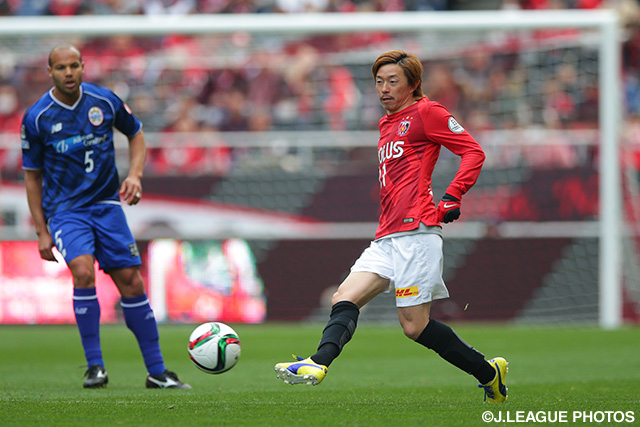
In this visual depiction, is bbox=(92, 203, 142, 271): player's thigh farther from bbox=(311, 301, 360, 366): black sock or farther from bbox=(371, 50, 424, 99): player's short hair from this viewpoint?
bbox=(371, 50, 424, 99): player's short hair

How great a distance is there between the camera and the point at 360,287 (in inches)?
204

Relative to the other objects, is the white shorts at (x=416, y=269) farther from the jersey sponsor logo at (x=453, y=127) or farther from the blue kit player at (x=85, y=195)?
the blue kit player at (x=85, y=195)

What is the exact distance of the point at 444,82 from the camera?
1384 cm

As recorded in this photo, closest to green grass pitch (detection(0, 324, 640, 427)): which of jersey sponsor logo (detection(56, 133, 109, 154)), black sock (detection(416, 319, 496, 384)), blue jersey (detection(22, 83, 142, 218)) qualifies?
black sock (detection(416, 319, 496, 384))

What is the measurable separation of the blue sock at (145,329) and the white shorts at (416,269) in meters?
1.94

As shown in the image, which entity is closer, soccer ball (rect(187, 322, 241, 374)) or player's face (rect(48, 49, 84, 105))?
soccer ball (rect(187, 322, 241, 374))

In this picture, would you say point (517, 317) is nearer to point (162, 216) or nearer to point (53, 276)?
point (162, 216)

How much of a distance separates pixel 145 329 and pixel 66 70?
1.80 m

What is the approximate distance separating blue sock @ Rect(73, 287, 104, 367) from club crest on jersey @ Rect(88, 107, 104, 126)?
112cm

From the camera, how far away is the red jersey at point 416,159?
5.17 metres

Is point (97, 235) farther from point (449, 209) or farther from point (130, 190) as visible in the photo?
point (449, 209)

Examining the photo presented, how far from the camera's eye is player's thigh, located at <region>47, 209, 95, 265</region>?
20.4 feet

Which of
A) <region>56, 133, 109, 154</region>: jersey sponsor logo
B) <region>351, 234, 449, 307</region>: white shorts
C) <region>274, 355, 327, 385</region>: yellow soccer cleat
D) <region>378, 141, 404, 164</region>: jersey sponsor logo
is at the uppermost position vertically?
<region>56, 133, 109, 154</region>: jersey sponsor logo

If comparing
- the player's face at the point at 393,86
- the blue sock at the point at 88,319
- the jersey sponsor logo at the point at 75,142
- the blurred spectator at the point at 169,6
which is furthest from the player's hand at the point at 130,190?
the blurred spectator at the point at 169,6
